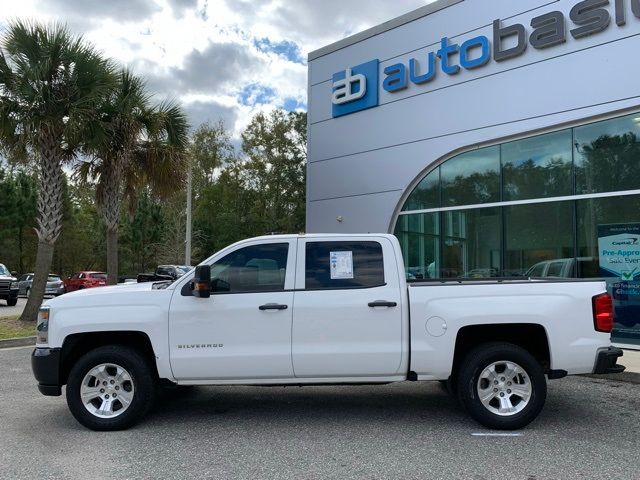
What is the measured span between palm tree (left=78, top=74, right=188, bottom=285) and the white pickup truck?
382 inches

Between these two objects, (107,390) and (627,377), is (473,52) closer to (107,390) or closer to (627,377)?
(627,377)

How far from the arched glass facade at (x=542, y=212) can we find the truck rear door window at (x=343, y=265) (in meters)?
4.85

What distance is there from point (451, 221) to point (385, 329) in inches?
312

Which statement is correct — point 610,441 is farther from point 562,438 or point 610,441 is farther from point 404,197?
point 404,197

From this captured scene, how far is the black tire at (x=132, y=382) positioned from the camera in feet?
17.6

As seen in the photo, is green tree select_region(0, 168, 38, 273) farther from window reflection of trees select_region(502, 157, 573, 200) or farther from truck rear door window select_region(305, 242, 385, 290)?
truck rear door window select_region(305, 242, 385, 290)

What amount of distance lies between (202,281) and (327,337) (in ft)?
4.31

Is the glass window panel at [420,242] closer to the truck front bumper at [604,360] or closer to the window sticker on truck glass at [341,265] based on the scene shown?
the window sticker on truck glass at [341,265]

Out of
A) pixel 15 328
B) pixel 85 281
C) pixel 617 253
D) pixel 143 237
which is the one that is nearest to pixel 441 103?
pixel 617 253

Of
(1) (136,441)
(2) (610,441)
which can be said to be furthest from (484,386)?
(1) (136,441)

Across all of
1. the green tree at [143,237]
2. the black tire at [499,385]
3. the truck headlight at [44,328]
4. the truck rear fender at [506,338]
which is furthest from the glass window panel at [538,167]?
the green tree at [143,237]

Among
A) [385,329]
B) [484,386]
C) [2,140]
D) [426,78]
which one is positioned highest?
[426,78]

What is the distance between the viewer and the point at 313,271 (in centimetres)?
559

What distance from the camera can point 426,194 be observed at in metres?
13.3
